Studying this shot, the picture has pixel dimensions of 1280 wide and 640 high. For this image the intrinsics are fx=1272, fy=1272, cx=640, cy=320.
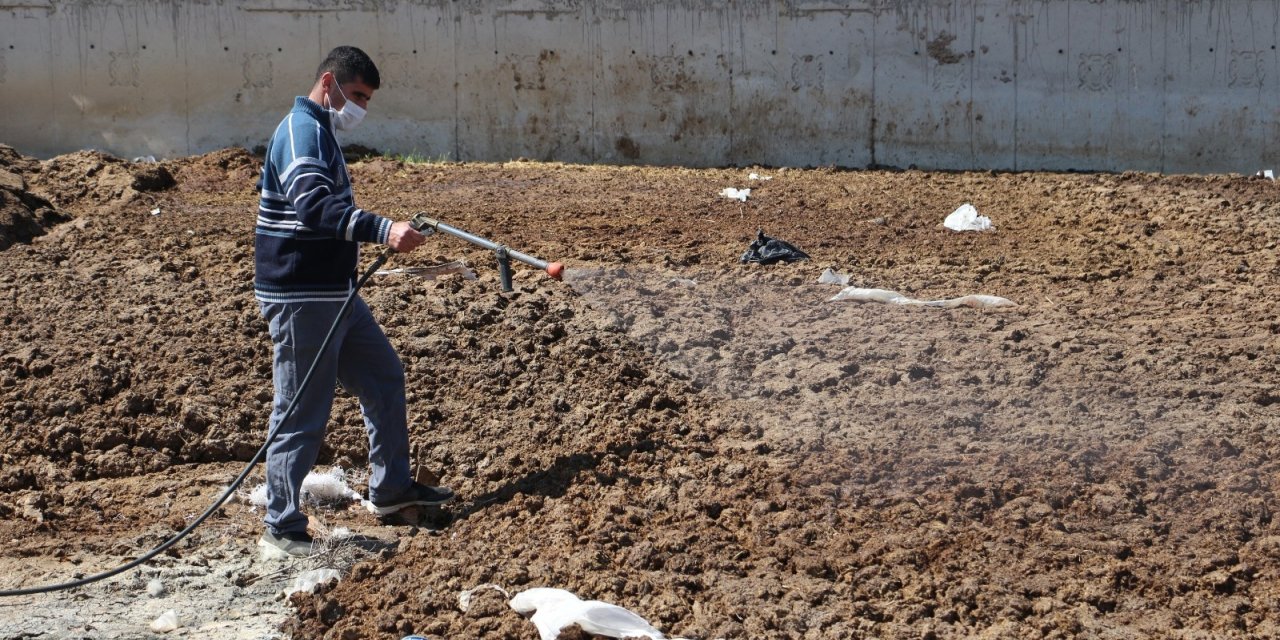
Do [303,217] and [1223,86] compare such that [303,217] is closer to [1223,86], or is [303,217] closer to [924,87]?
[924,87]

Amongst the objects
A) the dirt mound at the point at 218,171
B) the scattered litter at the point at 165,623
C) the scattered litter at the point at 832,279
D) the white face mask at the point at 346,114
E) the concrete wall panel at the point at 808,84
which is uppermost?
the white face mask at the point at 346,114

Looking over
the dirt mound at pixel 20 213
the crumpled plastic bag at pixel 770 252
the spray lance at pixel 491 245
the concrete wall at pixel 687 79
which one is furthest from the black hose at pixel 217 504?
the concrete wall at pixel 687 79

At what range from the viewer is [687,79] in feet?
44.6

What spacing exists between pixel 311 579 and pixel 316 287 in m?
1.02

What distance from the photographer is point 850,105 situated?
13500 mm

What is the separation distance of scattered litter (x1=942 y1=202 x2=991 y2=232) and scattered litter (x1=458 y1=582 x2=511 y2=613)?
21.1ft

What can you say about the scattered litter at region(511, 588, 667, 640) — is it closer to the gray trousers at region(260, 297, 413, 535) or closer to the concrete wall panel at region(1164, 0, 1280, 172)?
the gray trousers at region(260, 297, 413, 535)

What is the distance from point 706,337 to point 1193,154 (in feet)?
29.9

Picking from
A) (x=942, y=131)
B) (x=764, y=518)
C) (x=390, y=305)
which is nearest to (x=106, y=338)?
(x=390, y=305)

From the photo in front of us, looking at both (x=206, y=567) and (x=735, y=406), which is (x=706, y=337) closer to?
(x=735, y=406)

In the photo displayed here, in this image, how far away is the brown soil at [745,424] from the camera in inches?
161

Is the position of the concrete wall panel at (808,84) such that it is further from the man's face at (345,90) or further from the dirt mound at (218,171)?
the man's face at (345,90)

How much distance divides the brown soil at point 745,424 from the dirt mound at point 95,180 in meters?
1.43

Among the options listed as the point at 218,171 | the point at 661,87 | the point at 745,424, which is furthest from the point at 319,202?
the point at 661,87
